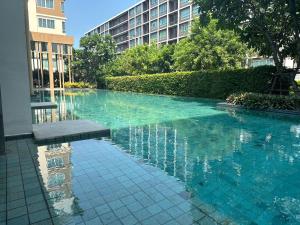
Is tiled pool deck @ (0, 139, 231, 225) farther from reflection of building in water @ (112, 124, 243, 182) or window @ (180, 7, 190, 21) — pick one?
window @ (180, 7, 190, 21)

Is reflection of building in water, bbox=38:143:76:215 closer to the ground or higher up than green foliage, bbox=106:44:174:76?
closer to the ground

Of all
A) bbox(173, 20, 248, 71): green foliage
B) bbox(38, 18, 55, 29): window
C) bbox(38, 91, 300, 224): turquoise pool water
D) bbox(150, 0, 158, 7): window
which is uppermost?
bbox(150, 0, 158, 7): window

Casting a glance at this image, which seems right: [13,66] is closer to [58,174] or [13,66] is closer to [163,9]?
[58,174]

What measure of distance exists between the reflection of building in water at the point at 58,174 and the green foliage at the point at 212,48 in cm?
1710

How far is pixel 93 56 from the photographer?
138 feet

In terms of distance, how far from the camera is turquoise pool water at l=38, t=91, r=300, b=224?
370cm

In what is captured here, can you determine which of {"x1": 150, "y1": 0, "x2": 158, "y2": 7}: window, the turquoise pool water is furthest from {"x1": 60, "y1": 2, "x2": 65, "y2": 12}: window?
the turquoise pool water

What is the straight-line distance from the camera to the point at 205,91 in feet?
67.0

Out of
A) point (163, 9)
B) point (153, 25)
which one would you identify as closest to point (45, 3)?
point (163, 9)

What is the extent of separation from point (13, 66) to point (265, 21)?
44.4ft

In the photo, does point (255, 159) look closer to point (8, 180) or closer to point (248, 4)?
point (8, 180)

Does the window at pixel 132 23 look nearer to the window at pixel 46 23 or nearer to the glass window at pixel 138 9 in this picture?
the glass window at pixel 138 9

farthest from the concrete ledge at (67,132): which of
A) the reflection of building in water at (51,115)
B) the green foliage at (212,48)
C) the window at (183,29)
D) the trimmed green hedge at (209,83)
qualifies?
the window at (183,29)

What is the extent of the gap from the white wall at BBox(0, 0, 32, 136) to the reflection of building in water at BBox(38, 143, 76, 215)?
1384 millimetres
